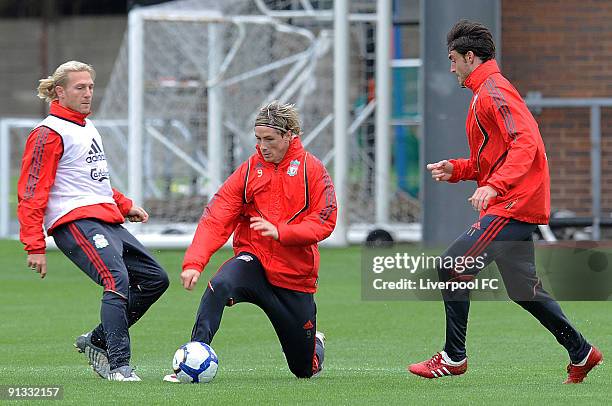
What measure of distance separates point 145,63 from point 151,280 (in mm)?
11551

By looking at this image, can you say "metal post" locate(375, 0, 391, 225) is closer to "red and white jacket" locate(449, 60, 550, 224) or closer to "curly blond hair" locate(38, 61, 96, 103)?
"curly blond hair" locate(38, 61, 96, 103)

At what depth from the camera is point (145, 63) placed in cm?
1955

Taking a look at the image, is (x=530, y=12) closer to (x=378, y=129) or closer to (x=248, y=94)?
(x=378, y=129)

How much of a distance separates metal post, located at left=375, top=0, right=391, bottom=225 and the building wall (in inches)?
1232

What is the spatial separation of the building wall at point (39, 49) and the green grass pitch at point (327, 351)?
118ft

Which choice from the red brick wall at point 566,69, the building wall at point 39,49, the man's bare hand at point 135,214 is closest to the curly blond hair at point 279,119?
the man's bare hand at point 135,214

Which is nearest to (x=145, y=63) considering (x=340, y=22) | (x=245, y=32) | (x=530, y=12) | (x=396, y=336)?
(x=245, y=32)

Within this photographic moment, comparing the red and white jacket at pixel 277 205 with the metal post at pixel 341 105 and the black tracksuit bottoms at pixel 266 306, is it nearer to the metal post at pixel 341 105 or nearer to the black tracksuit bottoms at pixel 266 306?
the black tracksuit bottoms at pixel 266 306

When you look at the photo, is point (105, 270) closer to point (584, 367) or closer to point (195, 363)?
point (195, 363)

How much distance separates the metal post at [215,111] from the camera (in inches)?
763

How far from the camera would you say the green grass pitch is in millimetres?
7129

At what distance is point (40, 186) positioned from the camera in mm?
7875

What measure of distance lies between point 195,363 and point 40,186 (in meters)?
1.27

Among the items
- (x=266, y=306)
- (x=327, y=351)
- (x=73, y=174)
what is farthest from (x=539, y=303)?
(x=73, y=174)
